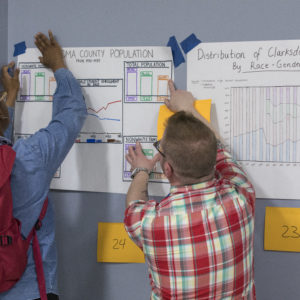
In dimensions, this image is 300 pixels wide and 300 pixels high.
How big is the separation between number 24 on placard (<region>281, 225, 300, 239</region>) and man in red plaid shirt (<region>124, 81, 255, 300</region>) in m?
0.32

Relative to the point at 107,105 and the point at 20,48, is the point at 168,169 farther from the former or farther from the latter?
the point at 20,48

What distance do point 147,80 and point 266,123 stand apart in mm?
393

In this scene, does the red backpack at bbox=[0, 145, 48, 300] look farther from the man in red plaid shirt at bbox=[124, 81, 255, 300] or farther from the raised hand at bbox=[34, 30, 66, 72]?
the raised hand at bbox=[34, 30, 66, 72]

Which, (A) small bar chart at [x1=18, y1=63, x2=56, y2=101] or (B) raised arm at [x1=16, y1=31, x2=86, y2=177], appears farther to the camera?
(A) small bar chart at [x1=18, y1=63, x2=56, y2=101]

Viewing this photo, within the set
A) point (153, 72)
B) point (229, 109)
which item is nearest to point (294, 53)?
point (229, 109)

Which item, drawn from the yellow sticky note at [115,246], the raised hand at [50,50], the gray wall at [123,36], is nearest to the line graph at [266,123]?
the gray wall at [123,36]

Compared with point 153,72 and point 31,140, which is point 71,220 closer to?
point 31,140

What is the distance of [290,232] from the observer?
0.95 meters

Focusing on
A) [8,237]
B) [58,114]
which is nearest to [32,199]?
[8,237]

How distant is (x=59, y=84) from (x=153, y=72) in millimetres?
295

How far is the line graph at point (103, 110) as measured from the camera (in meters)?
1.01

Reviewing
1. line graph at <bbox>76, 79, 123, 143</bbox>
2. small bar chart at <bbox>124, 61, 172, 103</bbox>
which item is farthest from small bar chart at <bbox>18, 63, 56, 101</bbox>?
small bar chart at <bbox>124, 61, 172, 103</bbox>

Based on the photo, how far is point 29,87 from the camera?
3.46 ft

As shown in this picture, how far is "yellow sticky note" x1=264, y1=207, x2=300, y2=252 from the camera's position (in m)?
0.95
